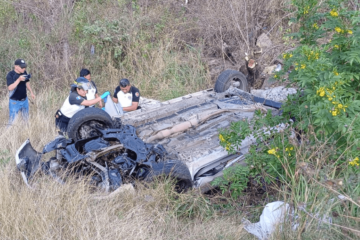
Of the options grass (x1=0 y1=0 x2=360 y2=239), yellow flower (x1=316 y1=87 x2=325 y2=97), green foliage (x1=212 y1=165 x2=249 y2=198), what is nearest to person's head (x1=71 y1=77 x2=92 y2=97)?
grass (x1=0 y1=0 x2=360 y2=239)

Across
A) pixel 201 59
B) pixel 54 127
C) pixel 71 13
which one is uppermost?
pixel 71 13

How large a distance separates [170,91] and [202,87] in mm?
925

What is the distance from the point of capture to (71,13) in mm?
10656

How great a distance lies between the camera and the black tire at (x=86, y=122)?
481cm

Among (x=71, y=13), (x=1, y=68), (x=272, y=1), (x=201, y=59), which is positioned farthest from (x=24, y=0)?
(x=272, y=1)

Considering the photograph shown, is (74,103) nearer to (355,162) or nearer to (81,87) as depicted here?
(81,87)

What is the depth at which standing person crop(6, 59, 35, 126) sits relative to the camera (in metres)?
6.75

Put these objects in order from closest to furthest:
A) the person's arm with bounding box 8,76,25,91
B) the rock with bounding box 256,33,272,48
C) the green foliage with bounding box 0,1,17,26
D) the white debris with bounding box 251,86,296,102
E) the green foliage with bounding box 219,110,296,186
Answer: the green foliage with bounding box 219,110,296,186
the person's arm with bounding box 8,76,25,91
the white debris with bounding box 251,86,296,102
the rock with bounding box 256,33,272,48
the green foliage with bounding box 0,1,17,26

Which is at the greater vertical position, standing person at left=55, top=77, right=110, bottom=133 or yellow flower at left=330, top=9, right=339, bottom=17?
yellow flower at left=330, top=9, right=339, bottom=17

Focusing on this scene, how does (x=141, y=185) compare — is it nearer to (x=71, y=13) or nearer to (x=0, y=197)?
(x=0, y=197)

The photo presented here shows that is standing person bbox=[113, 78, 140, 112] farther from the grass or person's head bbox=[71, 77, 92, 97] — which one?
the grass

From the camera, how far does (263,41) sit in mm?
9938

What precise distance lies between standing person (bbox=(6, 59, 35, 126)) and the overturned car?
8.62 ft

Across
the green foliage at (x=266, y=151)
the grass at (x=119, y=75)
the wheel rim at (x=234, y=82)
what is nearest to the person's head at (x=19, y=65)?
the grass at (x=119, y=75)
